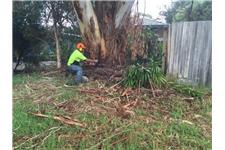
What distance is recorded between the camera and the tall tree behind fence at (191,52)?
440 centimetres

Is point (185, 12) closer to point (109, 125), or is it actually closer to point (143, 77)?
point (143, 77)

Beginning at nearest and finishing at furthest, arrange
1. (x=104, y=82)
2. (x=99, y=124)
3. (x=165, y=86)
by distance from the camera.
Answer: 1. (x=99, y=124)
2. (x=165, y=86)
3. (x=104, y=82)

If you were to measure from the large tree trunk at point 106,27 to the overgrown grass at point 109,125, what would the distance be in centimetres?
144

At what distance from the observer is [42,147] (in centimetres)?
295

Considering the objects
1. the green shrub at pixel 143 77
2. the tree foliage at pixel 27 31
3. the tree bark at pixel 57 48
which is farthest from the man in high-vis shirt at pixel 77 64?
the tree foliage at pixel 27 31

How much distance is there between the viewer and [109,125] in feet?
10.9

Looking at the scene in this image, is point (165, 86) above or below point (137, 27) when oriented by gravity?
below

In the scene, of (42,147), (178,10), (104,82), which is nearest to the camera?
(42,147)

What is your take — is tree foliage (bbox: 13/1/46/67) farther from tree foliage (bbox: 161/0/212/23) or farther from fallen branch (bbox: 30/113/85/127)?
fallen branch (bbox: 30/113/85/127)

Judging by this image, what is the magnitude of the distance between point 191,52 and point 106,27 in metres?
1.51

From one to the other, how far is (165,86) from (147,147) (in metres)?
1.42
